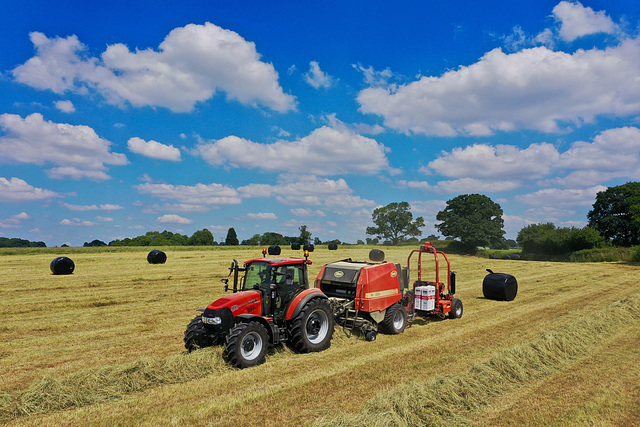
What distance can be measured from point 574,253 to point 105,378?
185 feet

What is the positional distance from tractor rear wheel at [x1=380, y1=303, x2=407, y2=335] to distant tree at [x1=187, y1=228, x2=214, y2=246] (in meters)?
97.7

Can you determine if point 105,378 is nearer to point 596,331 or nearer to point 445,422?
point 445,422

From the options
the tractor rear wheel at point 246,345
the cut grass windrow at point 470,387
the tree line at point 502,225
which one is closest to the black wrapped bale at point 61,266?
the tractor rear wheel at point 246,345

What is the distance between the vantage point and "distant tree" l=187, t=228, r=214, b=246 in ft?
343

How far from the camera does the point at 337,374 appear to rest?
7914 millimetres

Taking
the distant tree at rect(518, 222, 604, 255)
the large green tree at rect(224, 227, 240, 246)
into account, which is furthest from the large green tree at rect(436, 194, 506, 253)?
the large green tree at rect(224, 227, 240, 246)

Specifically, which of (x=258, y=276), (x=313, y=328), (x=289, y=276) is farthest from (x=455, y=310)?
(x=258, y=276)

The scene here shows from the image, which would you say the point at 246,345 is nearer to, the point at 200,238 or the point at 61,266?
the point at 61,266

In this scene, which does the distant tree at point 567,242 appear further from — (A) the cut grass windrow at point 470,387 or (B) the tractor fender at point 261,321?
(B) the tractor fender at point 261,321

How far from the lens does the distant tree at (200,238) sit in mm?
104619

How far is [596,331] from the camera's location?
11.2 metres

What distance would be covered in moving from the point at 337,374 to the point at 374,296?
11.9 feet

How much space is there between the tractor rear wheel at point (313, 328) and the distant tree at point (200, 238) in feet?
324

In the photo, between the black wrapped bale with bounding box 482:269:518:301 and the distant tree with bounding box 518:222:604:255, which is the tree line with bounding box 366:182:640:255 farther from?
the black wrapped bale with bounding box 482:269:518:301
